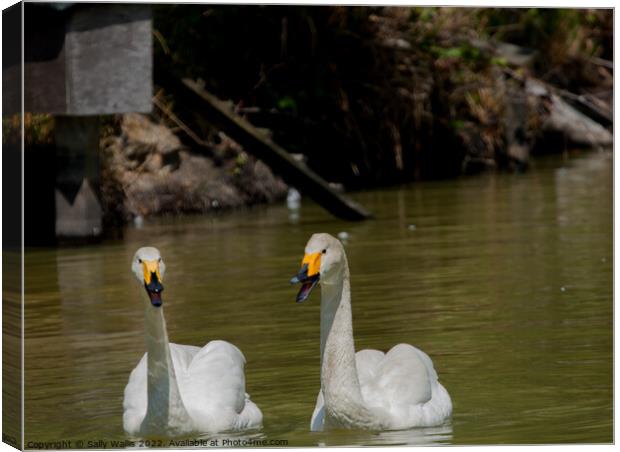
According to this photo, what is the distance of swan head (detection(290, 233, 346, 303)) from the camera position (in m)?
6.76

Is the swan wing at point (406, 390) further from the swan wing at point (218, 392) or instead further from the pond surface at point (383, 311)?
the swan wing at point (218, 392)

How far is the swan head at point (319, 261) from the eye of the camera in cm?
676

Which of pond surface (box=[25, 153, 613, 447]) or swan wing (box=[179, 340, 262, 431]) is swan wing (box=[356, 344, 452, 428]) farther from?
swan wing (box=[179, 340, 262, 431])

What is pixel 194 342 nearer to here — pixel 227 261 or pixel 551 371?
pixel 551 371

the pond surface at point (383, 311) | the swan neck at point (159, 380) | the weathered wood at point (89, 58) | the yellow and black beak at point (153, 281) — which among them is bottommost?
the pond surface at point (383, 311)

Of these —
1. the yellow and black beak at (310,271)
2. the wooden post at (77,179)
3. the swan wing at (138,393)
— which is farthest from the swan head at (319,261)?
the wooden post at (77,179)

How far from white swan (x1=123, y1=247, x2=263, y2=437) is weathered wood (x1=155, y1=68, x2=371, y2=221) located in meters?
7.01

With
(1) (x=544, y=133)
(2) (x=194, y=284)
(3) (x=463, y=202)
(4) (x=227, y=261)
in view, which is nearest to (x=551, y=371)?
(2) (x=194, y=284)

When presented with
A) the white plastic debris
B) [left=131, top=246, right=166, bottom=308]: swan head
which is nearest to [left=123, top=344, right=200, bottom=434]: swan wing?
[left=131, top=246, right=166, bottom=308]: swan head

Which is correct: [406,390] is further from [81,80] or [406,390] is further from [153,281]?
[81,80]

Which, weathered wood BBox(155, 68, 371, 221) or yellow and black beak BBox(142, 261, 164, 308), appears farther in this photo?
weathered wood BBox(155, 68, 371, 221)

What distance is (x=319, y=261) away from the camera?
22.4 feet

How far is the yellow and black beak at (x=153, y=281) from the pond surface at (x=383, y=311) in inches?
27.2

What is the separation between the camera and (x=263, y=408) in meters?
7.55
